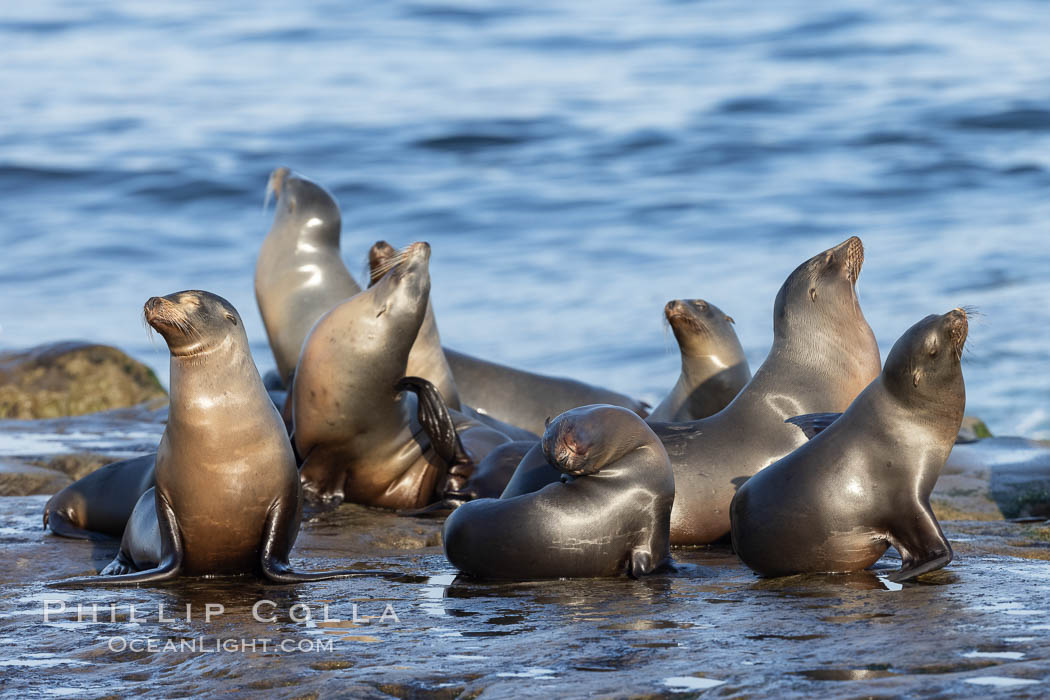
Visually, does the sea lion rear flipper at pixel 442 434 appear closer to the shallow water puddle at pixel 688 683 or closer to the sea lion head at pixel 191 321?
the sea lion head at pixel 191 321

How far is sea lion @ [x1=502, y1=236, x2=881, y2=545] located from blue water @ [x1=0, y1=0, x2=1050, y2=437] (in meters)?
2.49

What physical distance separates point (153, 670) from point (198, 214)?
1793 centimetres

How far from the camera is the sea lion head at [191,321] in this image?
16.3ft

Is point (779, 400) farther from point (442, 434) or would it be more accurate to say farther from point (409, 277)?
point (409, 277)

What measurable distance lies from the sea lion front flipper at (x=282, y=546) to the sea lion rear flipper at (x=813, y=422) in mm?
1652

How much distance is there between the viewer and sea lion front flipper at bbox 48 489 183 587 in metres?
4.89

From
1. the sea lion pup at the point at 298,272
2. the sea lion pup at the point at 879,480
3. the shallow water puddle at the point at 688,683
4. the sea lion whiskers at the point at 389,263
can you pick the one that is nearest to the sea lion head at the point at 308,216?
the sea lion pup at the point at 298,272

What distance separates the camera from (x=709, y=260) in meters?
17.1

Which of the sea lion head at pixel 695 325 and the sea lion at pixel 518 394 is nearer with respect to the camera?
the sea lion head at pixel 695 325

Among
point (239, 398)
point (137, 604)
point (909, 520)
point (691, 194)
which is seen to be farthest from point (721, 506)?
point (691, 194)

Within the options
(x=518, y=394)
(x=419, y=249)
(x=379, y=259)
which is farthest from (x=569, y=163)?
(x=419, y=249)

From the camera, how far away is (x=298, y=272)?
352 inches

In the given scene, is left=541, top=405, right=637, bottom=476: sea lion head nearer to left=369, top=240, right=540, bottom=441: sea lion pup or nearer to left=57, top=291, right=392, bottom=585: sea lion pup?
left=57, top=291, right=392, bottom=585: sea lion pup

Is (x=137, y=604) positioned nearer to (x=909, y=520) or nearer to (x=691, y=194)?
(x=909, y=520)
